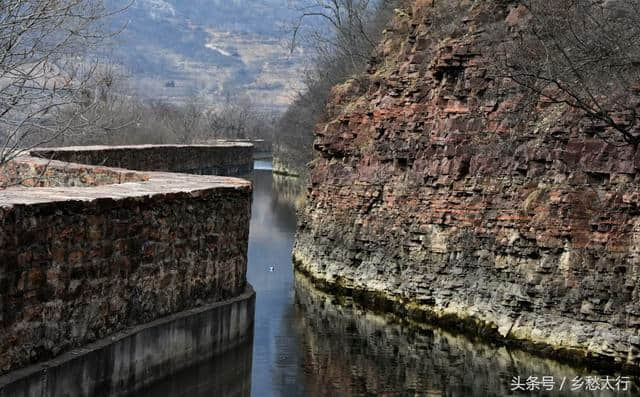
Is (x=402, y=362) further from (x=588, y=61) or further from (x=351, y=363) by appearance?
(x=588, y=61)

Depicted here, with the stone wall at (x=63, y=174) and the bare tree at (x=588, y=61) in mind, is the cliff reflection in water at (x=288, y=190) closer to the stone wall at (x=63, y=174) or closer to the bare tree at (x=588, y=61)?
the stone wall at (x=63, y=174)

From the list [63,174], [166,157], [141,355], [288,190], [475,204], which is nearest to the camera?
[141,355]

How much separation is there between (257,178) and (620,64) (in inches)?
1805

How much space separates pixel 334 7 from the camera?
4347 cm

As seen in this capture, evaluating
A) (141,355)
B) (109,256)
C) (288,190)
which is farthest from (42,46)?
(288,190)

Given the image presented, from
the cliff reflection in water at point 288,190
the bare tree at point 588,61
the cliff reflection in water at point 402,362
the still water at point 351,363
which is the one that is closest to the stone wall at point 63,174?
the still water at point 351,363

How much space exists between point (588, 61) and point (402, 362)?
224 inches

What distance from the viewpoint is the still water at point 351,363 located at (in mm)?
14422

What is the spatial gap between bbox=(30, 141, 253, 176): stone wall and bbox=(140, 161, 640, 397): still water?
4954 mm

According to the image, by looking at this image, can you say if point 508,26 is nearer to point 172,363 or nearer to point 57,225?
point 172,363

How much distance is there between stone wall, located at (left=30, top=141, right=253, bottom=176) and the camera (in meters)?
26.7

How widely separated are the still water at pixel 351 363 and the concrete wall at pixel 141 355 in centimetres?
21

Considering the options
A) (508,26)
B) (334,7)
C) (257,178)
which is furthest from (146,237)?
(257,178)

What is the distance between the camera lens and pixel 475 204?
2014 cm
